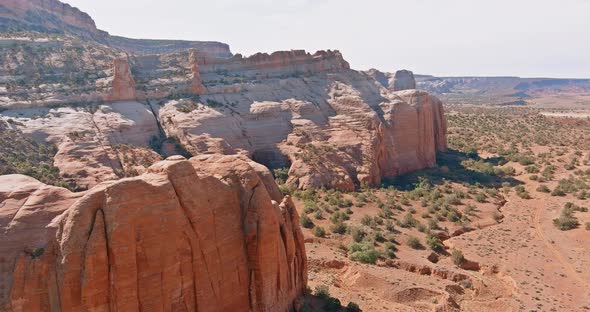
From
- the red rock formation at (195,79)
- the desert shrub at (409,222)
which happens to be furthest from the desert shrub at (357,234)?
the red rock formation at (195,79)

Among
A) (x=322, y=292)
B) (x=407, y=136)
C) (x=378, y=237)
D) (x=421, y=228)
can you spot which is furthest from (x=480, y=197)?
(x=322, y=292)

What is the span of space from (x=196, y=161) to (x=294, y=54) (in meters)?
44.4

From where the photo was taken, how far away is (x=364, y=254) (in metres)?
24.9

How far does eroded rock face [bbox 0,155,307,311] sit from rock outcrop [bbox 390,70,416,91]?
100602 mm

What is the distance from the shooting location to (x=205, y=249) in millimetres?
13188

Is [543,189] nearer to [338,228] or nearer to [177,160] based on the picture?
[338,228]

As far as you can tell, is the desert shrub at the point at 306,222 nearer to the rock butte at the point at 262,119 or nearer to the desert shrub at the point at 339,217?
the desert shrub at the point at 339,217

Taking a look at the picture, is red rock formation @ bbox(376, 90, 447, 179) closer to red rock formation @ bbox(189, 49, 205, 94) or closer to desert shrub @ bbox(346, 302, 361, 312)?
red rock formation @ bbox(189, 49, 205, 94)

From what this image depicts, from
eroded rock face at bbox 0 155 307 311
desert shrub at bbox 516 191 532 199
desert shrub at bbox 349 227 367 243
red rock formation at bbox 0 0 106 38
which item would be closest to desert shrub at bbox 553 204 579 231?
desert shrub at bbox 516 191 532 199

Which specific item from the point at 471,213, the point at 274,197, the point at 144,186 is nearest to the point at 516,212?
the point at 471,213

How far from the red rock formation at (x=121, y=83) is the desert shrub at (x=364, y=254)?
3145cm

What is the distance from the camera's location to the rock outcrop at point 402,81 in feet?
364

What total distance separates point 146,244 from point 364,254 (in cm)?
1589

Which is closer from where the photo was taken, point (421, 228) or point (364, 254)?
point (364, 254)
